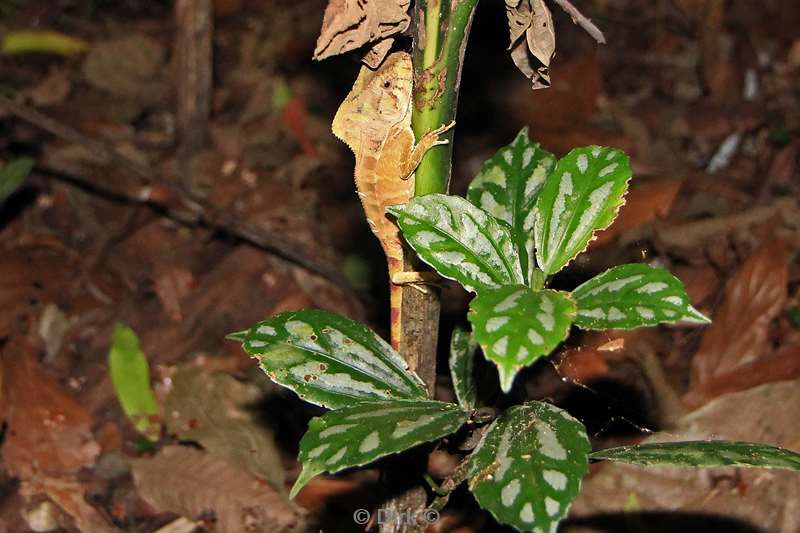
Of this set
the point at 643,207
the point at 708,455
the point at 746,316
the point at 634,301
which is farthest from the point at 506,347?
the point at 643,207

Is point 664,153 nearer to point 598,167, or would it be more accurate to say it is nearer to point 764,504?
point 764,504

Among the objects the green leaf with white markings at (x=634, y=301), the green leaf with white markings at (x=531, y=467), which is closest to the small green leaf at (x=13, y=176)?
the green leaf with white markings at (x=531, y=467)

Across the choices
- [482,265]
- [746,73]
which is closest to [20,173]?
[482,265]

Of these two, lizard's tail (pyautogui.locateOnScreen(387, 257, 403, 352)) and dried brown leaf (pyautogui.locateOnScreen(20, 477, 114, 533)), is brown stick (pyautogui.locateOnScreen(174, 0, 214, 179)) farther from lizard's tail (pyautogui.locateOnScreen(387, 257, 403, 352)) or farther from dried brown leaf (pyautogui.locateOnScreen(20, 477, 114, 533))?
lizard's tail (pyautogui.locateOnScreen(387, 257, 403, 352))

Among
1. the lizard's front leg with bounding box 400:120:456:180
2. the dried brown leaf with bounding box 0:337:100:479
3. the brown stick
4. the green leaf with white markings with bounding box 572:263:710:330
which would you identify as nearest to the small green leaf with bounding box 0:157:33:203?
the dried brown leaf with bounding box 0:337:100:479

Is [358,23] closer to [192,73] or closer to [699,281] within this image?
[699,281]

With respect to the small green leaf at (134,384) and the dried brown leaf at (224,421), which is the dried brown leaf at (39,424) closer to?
the small green leaf at (134,384)
